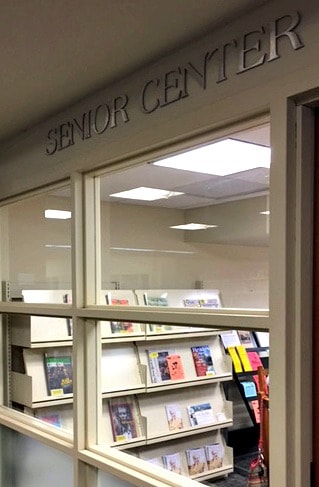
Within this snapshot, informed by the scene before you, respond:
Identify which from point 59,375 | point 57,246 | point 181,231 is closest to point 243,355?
point 181,231

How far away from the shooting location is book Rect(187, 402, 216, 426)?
10.7 ft

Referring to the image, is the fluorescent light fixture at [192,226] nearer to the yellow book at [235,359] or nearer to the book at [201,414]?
the yellow book at [235,359]

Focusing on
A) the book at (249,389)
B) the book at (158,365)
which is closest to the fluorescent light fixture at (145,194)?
the book at (158,365)

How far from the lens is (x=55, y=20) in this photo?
5.17ft

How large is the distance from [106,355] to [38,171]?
106 cm

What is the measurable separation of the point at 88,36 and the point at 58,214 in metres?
1.32

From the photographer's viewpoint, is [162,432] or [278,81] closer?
[278,81]

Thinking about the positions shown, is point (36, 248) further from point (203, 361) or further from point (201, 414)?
point (201, 414)

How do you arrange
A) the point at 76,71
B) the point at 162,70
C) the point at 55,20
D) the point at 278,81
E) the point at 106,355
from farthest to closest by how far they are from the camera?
the point at 106,355 → the point at 76,71 → the point at 162,70 → the point at 55,20 → the point at 278,81

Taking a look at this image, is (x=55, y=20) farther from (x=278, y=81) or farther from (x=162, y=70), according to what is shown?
(x=278, y=81)

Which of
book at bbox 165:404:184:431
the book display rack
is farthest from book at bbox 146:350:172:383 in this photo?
book at bbox 165:404:184:431

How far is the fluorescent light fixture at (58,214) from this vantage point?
2702 mm

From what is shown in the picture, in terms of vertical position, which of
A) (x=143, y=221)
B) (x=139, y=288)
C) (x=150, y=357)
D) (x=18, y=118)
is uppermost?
(x=18, y=118)

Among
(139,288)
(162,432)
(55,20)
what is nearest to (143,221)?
(139,288)
